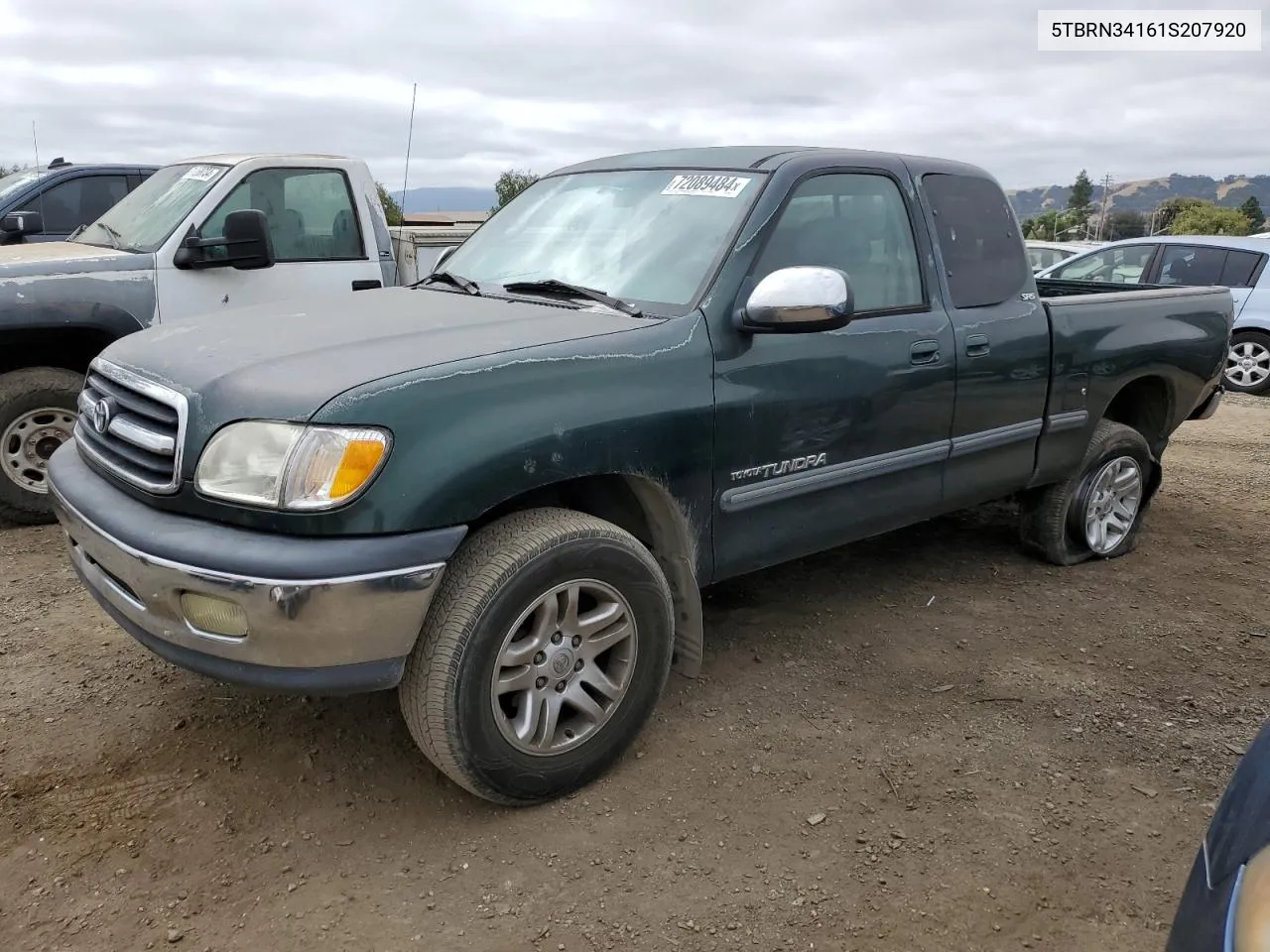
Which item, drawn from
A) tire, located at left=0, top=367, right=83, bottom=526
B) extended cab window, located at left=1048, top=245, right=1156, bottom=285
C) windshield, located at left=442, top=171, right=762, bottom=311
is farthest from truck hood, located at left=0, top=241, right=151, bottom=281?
extended cab window, located at left=1048, top=245, right=1156, bottom=285

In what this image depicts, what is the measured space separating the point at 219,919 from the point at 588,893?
0.89 metres

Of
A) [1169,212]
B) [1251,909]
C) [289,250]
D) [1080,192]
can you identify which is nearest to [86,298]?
[289,250]

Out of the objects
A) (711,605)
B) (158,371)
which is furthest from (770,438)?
(158,371)

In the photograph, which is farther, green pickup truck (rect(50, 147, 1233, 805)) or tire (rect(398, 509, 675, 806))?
tire (rect(398, 509, 675, 806))

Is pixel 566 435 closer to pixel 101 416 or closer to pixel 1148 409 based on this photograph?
A: pixel 101 416

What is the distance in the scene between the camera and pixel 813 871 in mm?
2697

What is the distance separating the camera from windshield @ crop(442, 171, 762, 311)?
3.35m

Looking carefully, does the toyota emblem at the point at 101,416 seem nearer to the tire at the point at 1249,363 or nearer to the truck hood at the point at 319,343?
the truck hood at the point at 319,343

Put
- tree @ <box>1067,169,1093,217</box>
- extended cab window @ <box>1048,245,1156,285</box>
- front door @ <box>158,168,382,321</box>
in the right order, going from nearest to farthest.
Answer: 1. front door @ <box>158,168,382,321</box>
2. extended cab window @ <box>1048,245,1156,285</box>
3. tree @ <box>1067,169,1093,217</box>

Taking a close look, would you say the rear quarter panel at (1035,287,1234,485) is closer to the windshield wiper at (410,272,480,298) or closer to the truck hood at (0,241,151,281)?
the windshield wiper at (410,272,480,298)

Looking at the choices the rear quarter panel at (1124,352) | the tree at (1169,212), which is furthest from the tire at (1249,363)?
the tree at (1169,212)

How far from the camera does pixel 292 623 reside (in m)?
2.43

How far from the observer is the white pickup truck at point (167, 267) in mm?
5094

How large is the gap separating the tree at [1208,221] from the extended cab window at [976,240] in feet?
147
